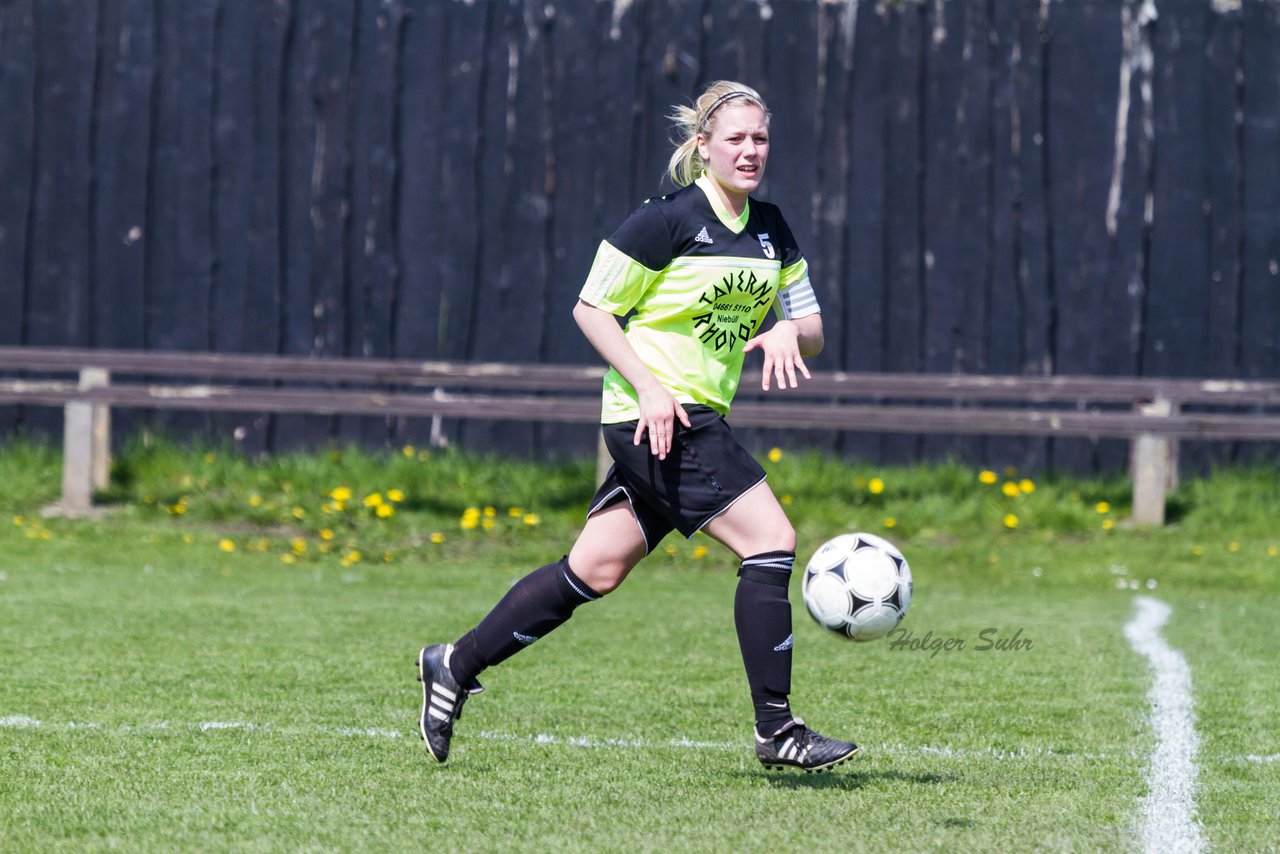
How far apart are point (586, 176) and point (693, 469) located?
319 inches

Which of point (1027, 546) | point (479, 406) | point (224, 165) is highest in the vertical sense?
point (224, 165)

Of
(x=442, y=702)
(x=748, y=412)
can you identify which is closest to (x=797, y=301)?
(x=442, y=702)

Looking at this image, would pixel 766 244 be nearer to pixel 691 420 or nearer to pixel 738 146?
pixel 738 146

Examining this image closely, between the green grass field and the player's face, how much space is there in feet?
5.78

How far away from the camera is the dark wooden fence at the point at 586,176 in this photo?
12.0 metres

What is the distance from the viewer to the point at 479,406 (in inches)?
456

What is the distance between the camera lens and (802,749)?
4.53m

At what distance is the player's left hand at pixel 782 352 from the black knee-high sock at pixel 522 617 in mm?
837

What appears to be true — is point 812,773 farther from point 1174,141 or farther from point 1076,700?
Result: point 1174,141

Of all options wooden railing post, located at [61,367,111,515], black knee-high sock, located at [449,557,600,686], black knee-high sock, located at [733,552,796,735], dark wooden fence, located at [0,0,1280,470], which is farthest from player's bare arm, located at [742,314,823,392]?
wooden railing post, located at [61,367,111,515]

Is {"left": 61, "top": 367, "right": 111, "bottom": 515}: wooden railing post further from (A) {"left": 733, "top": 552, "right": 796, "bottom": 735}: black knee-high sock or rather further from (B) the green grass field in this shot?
(A) {"left": 733, "top": 552, "right": 796, "bottom": 735}: black knee-high sock

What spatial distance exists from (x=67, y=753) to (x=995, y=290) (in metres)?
8.82

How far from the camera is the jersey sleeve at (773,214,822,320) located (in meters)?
4.94

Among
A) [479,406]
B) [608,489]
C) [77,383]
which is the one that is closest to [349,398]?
[479,406]
